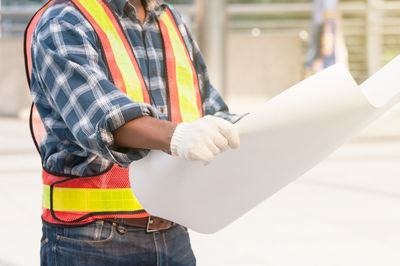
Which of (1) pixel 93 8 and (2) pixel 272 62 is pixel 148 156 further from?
(2) pixel 272 62

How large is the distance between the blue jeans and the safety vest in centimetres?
3

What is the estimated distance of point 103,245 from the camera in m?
1.83

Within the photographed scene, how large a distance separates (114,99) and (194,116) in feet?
1.55

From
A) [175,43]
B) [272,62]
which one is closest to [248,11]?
[272,62]

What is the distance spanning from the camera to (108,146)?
1457mm

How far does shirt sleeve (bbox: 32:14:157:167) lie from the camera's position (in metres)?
1.45

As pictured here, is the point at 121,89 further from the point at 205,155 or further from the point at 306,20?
the point at 306,20

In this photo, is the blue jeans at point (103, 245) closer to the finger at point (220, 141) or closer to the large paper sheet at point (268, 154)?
the large paper sheet at point (268, 154)

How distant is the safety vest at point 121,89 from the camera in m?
1.72

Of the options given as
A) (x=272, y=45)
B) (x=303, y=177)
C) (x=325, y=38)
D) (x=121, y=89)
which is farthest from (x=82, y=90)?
(x=272, y=45)

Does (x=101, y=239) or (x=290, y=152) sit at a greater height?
(x=290, y=152)

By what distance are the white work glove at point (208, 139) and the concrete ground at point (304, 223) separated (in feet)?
11.7

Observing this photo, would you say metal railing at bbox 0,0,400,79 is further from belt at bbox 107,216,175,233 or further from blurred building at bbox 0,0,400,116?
belt at bbox 107,216,175,233

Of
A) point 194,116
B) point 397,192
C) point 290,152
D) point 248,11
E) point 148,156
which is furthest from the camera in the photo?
point 248,11
